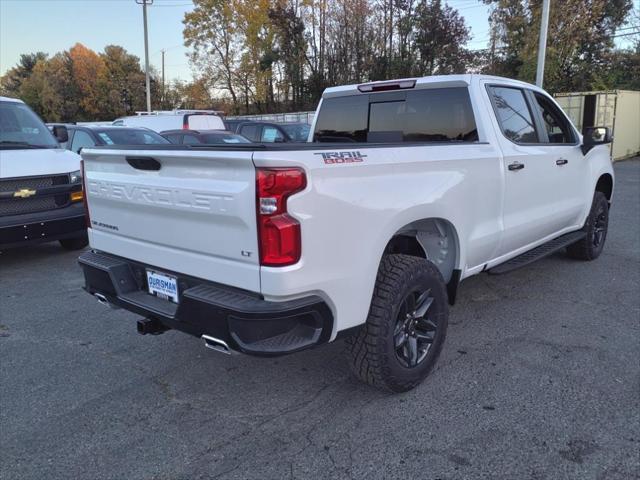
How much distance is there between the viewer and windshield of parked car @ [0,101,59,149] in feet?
21.6

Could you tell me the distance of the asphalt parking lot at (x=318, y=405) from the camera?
8.59ft

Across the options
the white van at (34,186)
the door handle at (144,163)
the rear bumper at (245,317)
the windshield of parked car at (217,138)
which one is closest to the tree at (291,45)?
the windshield of parked car at (217,138)

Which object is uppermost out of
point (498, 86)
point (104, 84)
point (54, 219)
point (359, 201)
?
point (104, 84)

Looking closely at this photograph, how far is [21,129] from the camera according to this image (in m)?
6.82

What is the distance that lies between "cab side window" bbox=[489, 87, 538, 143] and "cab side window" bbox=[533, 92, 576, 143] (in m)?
0.33

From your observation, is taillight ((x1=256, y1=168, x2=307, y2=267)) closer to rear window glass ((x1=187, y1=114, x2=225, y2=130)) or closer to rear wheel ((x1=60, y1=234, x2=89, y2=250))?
rear wheel ((x1=60, y1=234, x2=89, y2=250))

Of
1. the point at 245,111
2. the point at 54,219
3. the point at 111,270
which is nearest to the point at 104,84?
the point at 245,111

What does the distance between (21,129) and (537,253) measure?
637cm

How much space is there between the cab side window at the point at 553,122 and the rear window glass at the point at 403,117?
1.23 m

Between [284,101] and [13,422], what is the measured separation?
3896 centimetres

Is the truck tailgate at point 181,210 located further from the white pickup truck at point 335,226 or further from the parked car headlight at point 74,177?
the parked car headlight at point 74,177

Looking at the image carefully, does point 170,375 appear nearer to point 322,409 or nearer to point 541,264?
point 322,409

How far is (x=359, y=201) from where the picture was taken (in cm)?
263

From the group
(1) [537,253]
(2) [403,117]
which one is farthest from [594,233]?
(2) [403,117]
